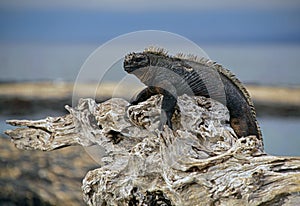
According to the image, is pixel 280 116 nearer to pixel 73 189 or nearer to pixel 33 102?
pixel 33 102

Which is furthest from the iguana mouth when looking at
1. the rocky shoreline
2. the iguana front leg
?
the rocky shoreline

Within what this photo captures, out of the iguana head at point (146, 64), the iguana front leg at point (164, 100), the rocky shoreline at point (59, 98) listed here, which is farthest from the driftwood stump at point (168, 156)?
the rocky shoreline at point (59, 98)

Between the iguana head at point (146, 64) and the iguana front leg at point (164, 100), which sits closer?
the iguana front leg at point (164, 100)

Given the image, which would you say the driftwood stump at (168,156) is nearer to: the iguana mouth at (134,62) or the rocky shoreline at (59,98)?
the iguana mouth at (134,62)

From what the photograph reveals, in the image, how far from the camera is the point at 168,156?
3.00m

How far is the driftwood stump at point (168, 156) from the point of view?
112 inches

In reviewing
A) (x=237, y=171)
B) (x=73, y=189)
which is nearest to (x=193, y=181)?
(x=237, y=171)

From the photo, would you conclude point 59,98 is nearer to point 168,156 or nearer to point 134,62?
point 134,62

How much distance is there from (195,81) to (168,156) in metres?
0.66

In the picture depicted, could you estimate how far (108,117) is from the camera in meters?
3.47

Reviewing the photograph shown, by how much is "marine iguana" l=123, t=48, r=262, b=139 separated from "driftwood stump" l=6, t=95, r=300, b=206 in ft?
0.28

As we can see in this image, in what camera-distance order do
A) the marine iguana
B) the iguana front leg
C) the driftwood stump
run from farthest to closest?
the marine iguana → the iguana front leg → the driftwood stump

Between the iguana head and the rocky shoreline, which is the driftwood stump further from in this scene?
the rocky shoreline

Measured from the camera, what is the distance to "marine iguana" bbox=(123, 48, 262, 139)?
11.5 feet
